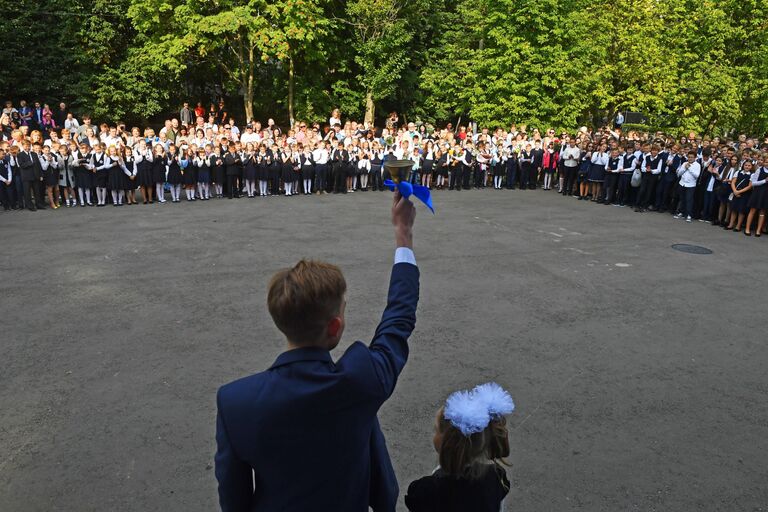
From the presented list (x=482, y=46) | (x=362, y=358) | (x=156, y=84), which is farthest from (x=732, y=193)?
(x=156, y=84)

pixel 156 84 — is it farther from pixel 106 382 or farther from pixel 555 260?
pixel 106 382

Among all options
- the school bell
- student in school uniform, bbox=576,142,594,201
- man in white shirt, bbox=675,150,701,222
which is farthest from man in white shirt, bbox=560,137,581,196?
the school bell

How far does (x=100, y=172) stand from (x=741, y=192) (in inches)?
685

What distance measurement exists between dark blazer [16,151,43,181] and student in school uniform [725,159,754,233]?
60.8ft

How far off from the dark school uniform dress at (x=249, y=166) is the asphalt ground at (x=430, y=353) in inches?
218

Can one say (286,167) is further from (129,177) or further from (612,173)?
(612,173)

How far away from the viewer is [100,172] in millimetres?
17172

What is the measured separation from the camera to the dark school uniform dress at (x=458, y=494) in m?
2.69

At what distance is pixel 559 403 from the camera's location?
5965mm

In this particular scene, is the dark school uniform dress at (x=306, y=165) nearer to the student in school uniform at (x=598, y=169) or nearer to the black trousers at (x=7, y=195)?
the black trousers at (x=7, y=195)

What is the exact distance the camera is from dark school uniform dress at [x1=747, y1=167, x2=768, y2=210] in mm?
14562

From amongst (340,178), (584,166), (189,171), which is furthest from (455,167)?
(189,171)

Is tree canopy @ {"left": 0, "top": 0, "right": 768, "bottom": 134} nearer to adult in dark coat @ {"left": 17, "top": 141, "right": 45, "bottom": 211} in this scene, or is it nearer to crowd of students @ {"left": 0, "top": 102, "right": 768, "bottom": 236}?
crowd of students @ {"left": 0, "top": 102, "right": 768, "bottom": 236}

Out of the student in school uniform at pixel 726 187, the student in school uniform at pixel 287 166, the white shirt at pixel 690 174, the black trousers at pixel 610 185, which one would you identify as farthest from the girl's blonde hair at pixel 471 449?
the black trousers at pixel 610 185
